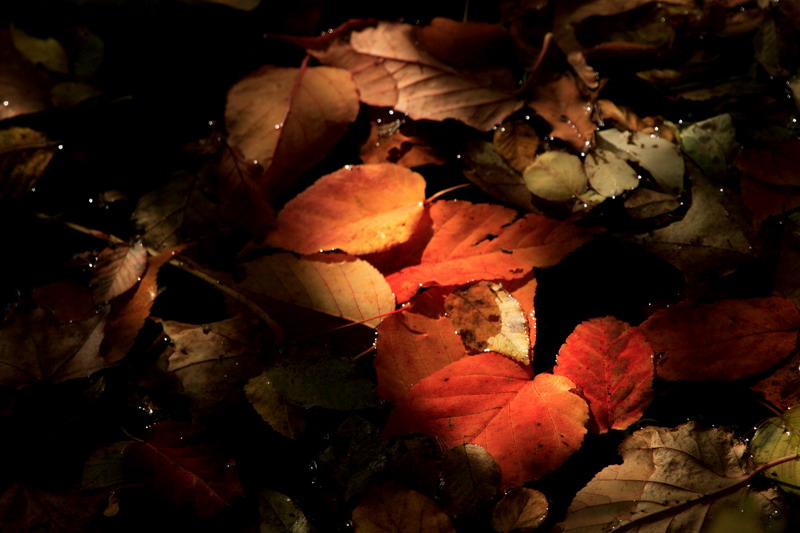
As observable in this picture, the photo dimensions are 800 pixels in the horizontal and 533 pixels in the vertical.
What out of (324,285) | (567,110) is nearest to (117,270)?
(324,285)

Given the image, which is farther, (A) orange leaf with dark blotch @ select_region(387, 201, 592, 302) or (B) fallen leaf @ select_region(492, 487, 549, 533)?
(A) orange leaf with dark blotch @ select_region(387, 201, 592, 302)

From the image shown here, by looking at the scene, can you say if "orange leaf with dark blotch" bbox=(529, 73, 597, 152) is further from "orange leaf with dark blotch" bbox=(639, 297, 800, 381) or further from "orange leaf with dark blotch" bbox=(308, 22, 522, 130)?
"orange leaf with dark blotch" bbox=(639, 297, 800, 381)

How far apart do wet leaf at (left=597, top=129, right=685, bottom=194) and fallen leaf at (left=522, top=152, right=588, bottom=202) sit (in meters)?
0.09

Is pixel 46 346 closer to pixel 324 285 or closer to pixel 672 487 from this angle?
pixel 324 285

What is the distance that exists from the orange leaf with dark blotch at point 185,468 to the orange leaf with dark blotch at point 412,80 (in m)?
0.81

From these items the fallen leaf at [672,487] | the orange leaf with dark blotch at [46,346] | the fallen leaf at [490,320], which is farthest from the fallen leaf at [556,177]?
the orange leaf with dark blotch at [46,346]

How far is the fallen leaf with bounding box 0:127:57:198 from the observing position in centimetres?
137

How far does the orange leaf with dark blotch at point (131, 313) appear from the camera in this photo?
1138mm

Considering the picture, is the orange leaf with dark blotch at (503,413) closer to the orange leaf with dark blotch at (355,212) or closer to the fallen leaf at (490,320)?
the fallen leaf at (490,320)

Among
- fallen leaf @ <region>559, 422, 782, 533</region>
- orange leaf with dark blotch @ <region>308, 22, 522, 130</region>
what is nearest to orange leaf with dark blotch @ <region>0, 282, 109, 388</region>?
orange leaf with dark blotch @ <region>308, 22, 522, 130</region>

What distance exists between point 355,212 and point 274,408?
0.43m

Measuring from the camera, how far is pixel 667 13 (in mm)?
1476

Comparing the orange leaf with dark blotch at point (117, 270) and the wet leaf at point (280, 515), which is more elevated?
the orange leaf with dark blotch at point (117, 270)

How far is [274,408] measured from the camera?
3.35 ft
